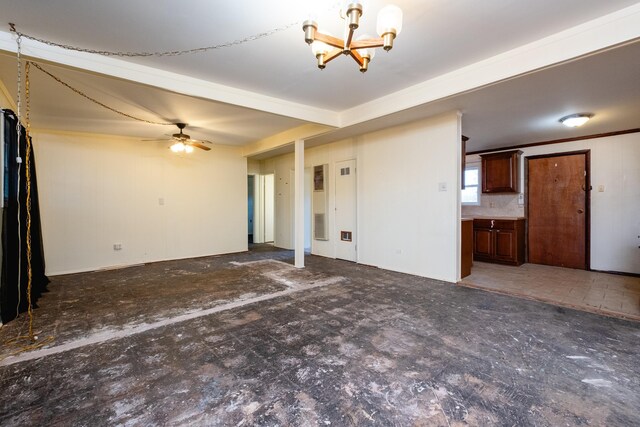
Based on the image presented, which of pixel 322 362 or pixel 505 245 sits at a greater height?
pixel 505 245

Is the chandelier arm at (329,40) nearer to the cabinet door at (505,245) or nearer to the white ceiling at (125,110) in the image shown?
the white ceiling at (125,110)

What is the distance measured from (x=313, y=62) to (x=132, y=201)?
473 cm

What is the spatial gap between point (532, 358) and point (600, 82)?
9.60 feet

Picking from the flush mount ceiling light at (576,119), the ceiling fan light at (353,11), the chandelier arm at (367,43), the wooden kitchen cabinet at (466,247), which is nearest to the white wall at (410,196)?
the wooden kitchen cabinet at (466,247)

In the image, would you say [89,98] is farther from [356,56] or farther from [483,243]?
[483,243]

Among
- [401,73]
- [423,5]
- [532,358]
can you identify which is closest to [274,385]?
[532,358]

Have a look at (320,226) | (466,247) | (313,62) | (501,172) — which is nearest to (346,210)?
(320,226)

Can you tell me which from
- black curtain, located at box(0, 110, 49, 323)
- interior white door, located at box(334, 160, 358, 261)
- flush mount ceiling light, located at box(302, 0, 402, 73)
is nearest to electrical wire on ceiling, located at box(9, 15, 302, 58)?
flush mount ceiling light, located at box(302, 0, 402, 73)

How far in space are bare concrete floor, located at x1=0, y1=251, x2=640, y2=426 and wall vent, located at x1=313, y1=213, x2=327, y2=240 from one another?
2.77m

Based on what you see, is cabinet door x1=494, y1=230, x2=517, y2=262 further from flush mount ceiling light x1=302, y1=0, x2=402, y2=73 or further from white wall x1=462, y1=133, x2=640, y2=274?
flush mount ceiling light x1=302, y1=0, x2=402, y2=73

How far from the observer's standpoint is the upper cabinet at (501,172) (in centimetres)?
567

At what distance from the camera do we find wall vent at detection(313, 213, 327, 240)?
6336mm

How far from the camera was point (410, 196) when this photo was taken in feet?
15.3

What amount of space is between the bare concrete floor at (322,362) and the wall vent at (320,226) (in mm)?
2771
